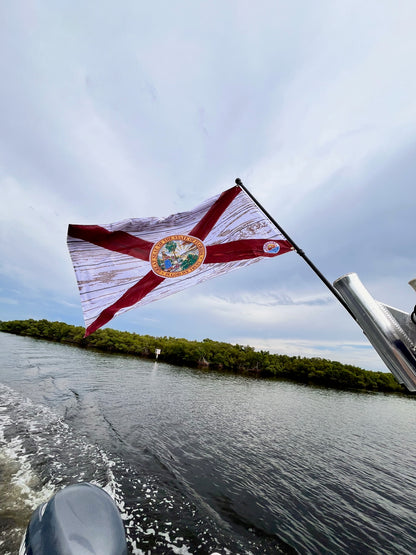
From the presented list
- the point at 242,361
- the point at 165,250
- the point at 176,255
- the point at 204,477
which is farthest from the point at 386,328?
the point at 242,361

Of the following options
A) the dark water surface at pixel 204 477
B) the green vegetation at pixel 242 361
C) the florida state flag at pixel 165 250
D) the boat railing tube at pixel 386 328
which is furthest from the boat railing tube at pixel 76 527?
the green vegetation at pixel 242 361

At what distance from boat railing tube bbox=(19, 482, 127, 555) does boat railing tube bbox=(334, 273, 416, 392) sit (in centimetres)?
281

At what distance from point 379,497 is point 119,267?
1326 cm

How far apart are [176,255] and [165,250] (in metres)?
0.29

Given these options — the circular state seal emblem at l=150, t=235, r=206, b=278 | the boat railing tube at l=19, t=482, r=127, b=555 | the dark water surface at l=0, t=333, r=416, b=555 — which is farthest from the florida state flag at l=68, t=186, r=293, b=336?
the dark water surface at l=0, t=333, r=416, b=555

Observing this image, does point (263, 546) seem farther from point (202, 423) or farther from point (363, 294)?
point (202, 423)

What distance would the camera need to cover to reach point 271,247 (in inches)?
201

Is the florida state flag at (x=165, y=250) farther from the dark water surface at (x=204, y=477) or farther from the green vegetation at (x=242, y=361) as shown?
the green vegetation at (x=242, y=361)

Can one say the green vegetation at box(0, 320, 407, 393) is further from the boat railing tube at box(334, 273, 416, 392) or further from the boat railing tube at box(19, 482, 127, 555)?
the boat railing tube at box(334, 273, 416, 392)

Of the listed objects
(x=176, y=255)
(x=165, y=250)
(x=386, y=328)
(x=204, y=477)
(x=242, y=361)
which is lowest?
(x=204, y=477)

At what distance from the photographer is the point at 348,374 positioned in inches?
3878

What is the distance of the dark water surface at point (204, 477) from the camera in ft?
20.1

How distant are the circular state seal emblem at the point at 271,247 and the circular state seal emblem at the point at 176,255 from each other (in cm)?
134

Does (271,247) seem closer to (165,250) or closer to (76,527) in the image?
(165,250)
